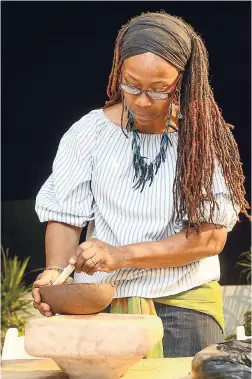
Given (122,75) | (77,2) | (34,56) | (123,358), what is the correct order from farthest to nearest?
(34,56)
(77,2)
(122,75)
(123,358)

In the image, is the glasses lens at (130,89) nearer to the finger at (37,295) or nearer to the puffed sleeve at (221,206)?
the puffed sleeve at (221,206)

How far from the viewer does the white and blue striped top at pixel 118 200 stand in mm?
2176

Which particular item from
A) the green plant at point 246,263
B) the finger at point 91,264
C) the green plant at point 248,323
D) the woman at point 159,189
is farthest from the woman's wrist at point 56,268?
the green plant at point 246,263

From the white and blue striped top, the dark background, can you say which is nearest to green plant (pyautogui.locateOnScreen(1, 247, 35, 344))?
the dark background

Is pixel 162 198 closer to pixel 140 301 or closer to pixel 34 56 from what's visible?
pixel 140 301

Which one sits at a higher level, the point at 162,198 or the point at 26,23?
the point at 26,23

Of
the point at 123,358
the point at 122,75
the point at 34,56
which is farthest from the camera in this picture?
the point at 34,56

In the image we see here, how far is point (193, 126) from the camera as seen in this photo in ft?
7.10

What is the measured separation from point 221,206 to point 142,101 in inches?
13.9

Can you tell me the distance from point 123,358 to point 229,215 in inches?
23.1

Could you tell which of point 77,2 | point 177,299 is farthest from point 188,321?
point 77,2

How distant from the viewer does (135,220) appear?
7.16 feet

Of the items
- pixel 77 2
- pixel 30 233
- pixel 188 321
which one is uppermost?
pixel 77 2

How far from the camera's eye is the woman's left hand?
1.88 metres
